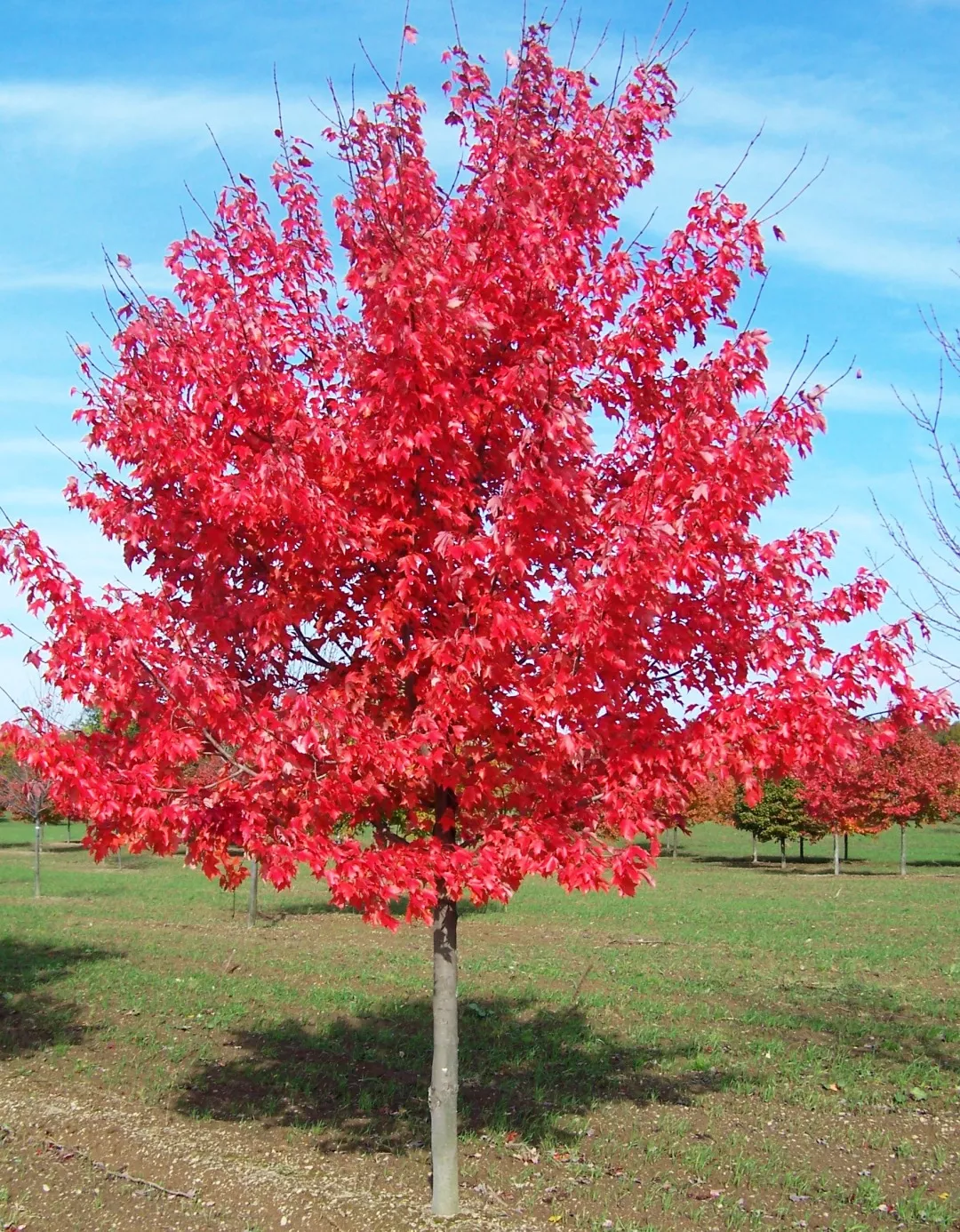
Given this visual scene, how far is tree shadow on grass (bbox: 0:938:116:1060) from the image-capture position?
912 centimetres

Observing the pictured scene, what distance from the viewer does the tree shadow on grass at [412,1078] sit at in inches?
267

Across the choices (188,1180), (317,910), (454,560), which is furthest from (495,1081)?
(317,910)

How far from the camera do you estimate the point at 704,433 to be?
15.7 ft

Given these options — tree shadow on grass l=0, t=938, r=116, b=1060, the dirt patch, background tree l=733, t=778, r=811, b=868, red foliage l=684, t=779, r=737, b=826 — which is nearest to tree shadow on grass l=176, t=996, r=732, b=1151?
the dirt patch

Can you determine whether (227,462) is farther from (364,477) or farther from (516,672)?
(516,672)

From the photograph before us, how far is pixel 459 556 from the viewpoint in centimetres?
436

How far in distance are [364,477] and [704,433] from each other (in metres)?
1.66

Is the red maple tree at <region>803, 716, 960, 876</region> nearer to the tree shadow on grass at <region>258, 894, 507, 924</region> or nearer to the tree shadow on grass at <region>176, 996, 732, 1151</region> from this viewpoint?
the tree shadow on grass at <region>258, 894, 507, 924</region>

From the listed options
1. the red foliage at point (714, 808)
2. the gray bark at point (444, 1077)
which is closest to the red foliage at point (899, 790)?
the red foliage at point (714, 808)

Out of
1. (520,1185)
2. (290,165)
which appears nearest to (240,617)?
(290,165)

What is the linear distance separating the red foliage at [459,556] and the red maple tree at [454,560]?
18mm

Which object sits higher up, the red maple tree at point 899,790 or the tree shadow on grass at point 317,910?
the red maple tree at point 899,790

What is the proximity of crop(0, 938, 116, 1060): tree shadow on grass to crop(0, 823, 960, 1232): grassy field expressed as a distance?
0.05 m

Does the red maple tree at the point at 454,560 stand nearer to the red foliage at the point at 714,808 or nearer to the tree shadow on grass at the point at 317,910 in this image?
the tree shadow on grass at the point at 317,910
